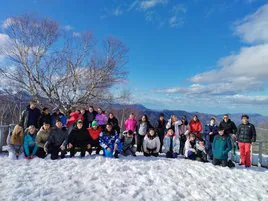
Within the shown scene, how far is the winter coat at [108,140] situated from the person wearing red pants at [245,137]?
192 inches

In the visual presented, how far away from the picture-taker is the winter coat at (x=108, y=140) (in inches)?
355

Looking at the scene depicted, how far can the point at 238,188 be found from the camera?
6594mm

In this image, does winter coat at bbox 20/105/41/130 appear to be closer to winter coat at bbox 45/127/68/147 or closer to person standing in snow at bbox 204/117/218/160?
winter coat at bbox 45/127/68/147

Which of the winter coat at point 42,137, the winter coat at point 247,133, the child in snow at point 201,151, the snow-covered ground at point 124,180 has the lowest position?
the snow-covered ground at point 124,180

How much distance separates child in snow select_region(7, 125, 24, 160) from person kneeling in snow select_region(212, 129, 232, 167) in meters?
7.18

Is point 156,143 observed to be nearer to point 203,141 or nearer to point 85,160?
point 203,141

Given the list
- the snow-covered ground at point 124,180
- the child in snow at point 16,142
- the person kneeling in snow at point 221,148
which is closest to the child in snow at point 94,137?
the snow-covered ground at point 124,180

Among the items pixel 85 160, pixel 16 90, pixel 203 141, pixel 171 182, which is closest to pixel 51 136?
pixel 85 160

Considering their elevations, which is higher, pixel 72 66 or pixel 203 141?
pixel 72 66

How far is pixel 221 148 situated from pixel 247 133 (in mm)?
1209

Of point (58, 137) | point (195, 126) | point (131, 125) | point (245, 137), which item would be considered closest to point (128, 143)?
point (131, 125)

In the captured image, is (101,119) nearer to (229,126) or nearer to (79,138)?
(79,138)

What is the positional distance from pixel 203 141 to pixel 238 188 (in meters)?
3.22

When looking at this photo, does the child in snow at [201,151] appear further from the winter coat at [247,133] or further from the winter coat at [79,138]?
the winter coat at [79,138]
